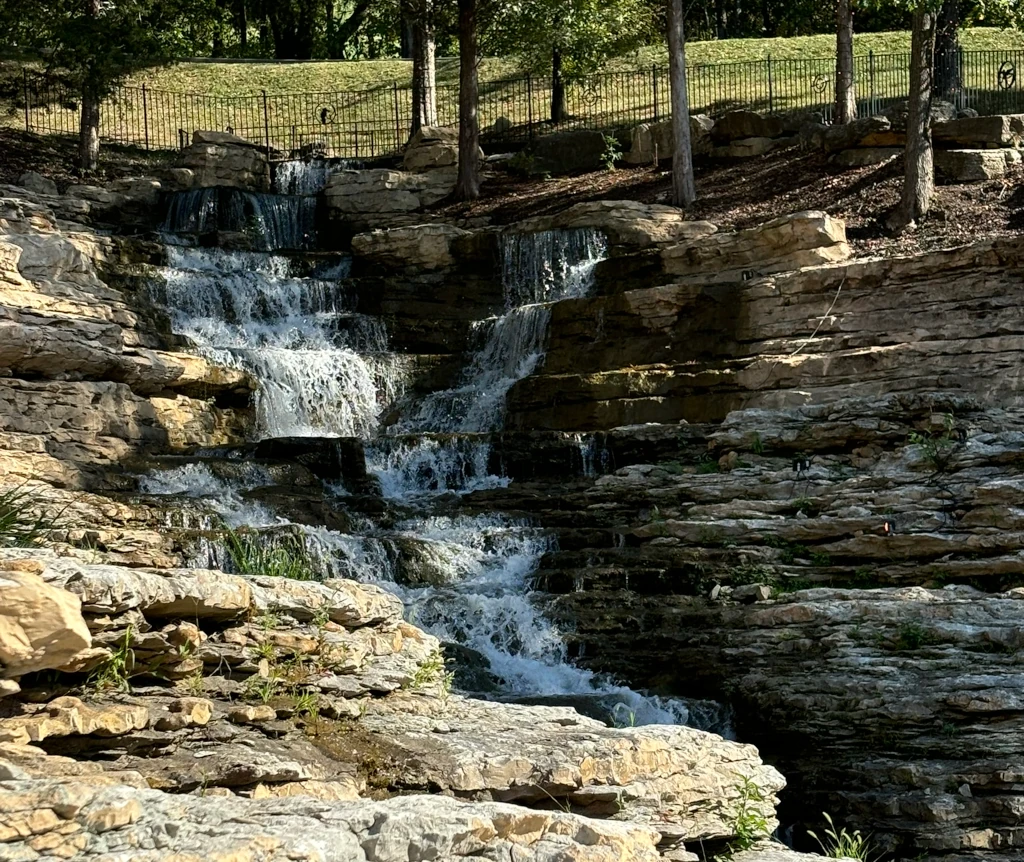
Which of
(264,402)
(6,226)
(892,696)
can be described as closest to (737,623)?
(892,696)

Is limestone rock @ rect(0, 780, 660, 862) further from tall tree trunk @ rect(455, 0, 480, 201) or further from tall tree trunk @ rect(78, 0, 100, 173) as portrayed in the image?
tall tree trunk @ rect(78, 0, 100, 173)

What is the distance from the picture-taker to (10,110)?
1141 inches

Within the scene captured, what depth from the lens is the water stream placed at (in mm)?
10672

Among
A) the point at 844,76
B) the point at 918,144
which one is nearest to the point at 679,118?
the point at 844,76

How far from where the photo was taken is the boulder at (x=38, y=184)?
22.3m

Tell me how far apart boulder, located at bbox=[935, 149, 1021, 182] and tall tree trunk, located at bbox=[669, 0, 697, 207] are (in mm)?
3938

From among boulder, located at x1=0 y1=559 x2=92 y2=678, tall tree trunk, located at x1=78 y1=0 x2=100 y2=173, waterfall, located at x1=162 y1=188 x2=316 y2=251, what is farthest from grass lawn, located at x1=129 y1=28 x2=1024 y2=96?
boulder, located at x1=0 y1=559 x2=92 y2=678

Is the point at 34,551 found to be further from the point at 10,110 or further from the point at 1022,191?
the point at 10,110

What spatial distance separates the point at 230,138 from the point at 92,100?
9.64 feet

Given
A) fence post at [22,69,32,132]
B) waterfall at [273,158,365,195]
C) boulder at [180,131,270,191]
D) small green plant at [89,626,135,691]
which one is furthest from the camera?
fence post at [22,69,32,132]

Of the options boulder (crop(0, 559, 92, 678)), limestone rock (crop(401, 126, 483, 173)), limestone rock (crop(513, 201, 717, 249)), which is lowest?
boulder (crop(0, 559, 92, 678))

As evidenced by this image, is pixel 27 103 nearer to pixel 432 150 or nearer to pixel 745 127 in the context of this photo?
pixel 432 150

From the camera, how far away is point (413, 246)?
2084 cm

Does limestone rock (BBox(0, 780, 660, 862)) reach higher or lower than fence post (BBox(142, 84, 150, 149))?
lower
